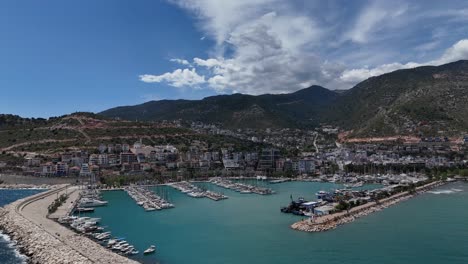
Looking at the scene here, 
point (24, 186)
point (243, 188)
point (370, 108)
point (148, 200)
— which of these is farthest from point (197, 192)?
point (370, 108)

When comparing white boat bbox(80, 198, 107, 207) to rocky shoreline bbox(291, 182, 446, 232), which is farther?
white boat bbox(80, 198, 107, 207)

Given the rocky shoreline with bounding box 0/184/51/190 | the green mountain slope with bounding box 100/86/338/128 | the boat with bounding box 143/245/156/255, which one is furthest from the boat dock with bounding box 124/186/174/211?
the green mountain slope with bounding box 100/86/338/128

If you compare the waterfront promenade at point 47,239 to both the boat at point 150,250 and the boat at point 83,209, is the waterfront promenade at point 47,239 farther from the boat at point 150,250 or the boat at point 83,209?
the boat at point 150,250

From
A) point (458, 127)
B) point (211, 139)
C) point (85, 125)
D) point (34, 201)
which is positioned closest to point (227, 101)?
point (211, 139)

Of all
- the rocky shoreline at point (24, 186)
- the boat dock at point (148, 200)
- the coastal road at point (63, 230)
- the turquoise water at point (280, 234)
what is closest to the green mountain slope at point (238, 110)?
the rocky shoreline at point (24, 186)

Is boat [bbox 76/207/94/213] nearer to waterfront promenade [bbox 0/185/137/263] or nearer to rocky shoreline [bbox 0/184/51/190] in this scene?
waterfront promenade [bbox 0/185/137/263]

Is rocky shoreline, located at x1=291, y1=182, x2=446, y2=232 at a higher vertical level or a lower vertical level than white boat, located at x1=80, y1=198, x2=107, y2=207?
lower

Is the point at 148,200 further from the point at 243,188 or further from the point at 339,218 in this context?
the point at 339,218
